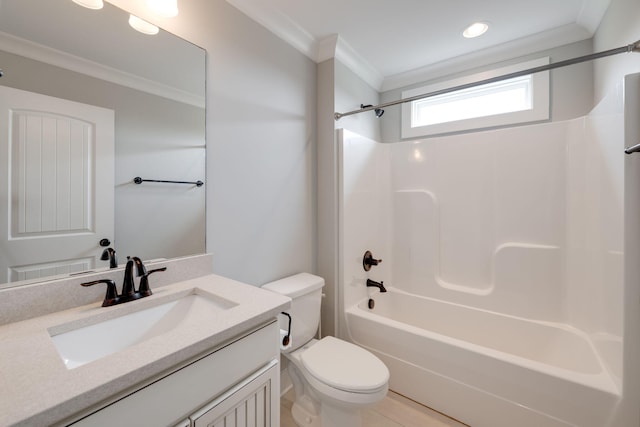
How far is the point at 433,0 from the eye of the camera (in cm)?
158

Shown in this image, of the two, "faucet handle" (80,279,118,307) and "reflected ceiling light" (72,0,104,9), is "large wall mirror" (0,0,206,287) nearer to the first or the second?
"reflected ceiling light" (72,0,104,9)

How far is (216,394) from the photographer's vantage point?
2.63 feet

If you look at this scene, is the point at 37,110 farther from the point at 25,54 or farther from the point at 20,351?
the point at 20,351

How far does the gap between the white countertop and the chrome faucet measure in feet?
0.11

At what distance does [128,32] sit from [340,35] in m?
1.34

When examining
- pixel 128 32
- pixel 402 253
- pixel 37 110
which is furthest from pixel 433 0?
pixel 37 110

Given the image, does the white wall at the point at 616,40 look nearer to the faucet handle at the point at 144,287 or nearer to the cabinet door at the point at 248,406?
the cabinet door at the point at 248,406

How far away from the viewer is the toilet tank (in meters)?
1.59

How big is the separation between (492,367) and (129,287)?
180cm

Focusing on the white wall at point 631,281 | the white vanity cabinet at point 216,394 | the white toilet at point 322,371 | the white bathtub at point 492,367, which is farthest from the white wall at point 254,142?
the white wall at point 631,281

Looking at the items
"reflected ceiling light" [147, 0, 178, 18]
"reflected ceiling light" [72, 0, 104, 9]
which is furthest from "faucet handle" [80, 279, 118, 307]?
"reflected ceiling light" [147, 0, 178, 18]

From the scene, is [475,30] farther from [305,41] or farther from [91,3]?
[91,3]

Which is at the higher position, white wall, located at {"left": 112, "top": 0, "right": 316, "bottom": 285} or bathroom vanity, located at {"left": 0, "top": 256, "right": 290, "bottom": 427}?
white wall, located at {"left": 112, "top": 0, "right": 316, "bottom": 285}

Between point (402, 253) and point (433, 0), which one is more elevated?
point (433, 0)
